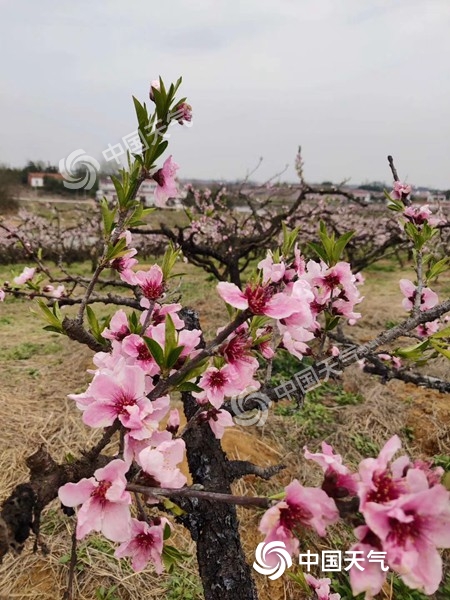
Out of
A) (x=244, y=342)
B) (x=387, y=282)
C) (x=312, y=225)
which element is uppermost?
(x=244, y=342)

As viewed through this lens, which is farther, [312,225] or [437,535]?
[312,225]

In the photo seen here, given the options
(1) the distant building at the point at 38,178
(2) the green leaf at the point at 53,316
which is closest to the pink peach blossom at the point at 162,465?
(2) the green leaf at the point at 53,316

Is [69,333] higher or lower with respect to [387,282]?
higher

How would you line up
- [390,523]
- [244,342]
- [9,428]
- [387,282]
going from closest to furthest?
[390,523], [244,342], [9,428], [387,282]

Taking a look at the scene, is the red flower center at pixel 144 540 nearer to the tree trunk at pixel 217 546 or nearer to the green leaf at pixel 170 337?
the green leaf at pixel 170 337

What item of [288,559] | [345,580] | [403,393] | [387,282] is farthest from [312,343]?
[387,282]

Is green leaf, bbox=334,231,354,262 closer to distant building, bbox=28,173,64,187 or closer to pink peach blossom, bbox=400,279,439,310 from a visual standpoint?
pink peach blossom, bbox=400,279,439,310

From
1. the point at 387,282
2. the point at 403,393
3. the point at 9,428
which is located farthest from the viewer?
the point at 387,282

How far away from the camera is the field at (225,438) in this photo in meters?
2.50

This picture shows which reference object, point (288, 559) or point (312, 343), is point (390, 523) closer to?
point (288, 559)

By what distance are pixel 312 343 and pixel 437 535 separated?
536 cm

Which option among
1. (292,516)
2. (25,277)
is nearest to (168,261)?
(292,516)

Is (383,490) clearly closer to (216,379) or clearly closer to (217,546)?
(216,379)

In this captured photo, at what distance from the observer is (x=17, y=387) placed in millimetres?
4898
